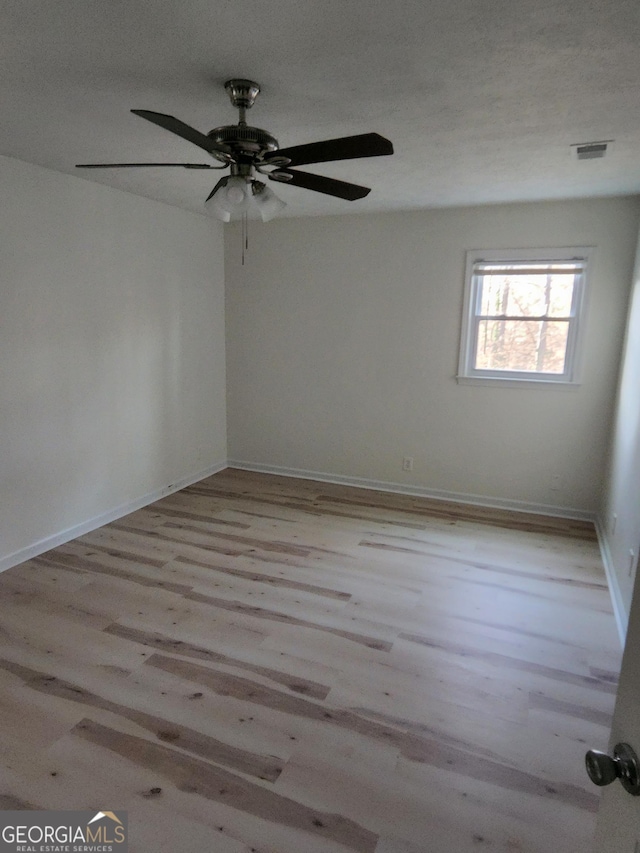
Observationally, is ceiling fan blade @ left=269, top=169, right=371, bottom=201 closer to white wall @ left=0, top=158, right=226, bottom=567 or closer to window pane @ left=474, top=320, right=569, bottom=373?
white wall @ left=0, top=158, right=226, bottom=567

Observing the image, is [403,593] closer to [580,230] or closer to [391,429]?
[391,429]

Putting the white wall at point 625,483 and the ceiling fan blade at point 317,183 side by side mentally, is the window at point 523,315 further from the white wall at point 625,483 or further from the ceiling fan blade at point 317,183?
the ceiling fan blade at point 317,183

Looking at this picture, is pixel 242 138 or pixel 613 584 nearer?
pixel 242 138

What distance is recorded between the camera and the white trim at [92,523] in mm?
3291

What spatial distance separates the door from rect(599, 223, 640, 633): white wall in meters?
2.02

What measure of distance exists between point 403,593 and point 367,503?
1.55 m

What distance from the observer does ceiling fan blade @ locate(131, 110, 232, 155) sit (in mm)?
1601

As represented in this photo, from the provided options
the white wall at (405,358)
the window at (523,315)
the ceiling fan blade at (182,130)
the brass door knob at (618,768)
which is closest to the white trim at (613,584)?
the white wall at (405,358)

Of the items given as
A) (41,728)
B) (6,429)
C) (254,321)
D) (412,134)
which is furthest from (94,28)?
(254,321)

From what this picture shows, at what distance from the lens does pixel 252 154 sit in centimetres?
203

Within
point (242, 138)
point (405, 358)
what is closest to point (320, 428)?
point (405, 358)

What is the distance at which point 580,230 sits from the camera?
3.87 m

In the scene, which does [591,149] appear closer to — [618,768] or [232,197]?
[232,197]

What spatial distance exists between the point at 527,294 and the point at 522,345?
42 centimetres
